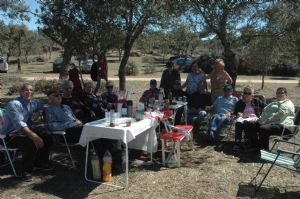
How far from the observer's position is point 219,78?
8000 millimetres

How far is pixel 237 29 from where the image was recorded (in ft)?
32.7

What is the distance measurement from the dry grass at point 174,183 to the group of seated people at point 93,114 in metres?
0.35

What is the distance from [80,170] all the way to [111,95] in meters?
2.41

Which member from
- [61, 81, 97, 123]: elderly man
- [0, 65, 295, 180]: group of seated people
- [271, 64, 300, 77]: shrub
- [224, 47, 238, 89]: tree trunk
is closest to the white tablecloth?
[0, 65, 295, 180]: group of seated people

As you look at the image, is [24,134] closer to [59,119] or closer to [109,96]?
[59,119]

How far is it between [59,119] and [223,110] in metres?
2.99

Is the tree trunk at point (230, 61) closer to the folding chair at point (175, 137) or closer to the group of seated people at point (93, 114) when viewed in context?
the group of seated people at point (93, 114)

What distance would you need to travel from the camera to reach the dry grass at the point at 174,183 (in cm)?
465

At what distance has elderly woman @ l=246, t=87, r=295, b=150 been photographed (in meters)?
Result: 6.17

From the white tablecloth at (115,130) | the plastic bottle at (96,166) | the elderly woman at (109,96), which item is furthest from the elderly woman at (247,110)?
the plastic bottle at (96,166)

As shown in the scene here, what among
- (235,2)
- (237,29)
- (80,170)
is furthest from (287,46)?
(80,170)

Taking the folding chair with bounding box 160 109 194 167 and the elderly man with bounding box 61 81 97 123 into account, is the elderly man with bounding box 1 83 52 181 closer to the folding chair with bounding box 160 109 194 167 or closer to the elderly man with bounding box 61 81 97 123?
the elderly man with bounding box 61 81 97 123

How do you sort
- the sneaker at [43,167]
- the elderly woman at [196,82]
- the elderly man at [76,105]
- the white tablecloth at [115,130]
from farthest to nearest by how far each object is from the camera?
the elderly woman at [196,82]
the elderly man at [76,105]
the sneaker at [43,167]
the white tablecloth at [115,130]

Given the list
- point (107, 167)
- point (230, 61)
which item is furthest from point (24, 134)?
point (230, 61)
